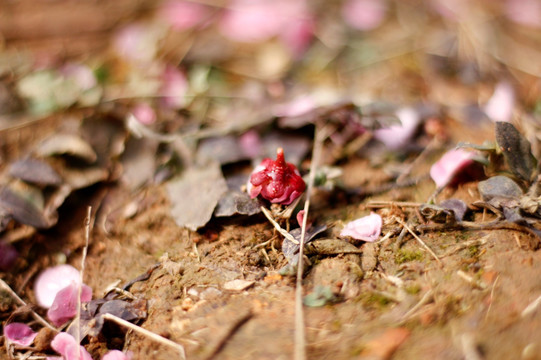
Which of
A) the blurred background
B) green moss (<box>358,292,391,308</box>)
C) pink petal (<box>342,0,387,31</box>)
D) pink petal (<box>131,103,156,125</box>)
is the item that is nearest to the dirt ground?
green moss (<box>358,292,391,308</box>)

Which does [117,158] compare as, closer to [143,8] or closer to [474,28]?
[143,8]

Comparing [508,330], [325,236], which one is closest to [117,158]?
[325,236]

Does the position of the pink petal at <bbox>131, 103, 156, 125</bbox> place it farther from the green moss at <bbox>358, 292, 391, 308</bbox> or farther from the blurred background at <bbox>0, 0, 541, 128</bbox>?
the green moss at <bbox>358, 292, 391, 308</bbox>

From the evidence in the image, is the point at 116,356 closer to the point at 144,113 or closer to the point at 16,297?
the point at 16,297

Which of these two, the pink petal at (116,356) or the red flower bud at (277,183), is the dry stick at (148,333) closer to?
the pink petal at (116,356)

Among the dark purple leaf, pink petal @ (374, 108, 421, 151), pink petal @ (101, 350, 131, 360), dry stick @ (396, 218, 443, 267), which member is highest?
the dark purple leaf

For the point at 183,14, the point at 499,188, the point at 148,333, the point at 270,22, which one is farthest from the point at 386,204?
the point at 183,14

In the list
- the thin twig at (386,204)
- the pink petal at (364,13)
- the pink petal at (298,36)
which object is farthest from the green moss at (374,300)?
the pink petal at (364,13)
